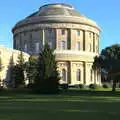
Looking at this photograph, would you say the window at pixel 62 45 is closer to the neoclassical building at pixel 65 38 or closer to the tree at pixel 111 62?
the neoclassical building at pixel 65 38

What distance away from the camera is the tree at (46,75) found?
61.9 metres

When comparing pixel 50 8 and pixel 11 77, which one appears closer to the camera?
pixel 11 77

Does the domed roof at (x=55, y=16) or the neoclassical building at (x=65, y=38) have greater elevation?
the domed roof at (x=55, y=16)

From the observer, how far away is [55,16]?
11131cm

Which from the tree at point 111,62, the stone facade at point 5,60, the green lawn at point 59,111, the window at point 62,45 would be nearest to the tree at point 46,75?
the tree at point 111,62

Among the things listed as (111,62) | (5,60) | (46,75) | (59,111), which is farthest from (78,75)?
(59,111)

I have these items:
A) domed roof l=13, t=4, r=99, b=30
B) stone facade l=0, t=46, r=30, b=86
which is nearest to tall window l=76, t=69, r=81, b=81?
domed roof l=13, t=4, r=99, b=30

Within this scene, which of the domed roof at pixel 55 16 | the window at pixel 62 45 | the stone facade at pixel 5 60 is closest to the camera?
the stone facade at pixel 5 60

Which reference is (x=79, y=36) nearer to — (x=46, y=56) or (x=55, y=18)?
(x=55, y=18)

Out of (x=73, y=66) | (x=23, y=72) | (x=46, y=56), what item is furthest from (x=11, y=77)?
(x=73, y=66)

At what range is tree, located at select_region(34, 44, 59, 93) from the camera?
61875 millimetres

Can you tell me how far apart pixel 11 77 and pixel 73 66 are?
85.8 ft

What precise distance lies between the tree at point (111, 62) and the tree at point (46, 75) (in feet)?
40.8

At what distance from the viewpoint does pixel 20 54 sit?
86250 millimetres
